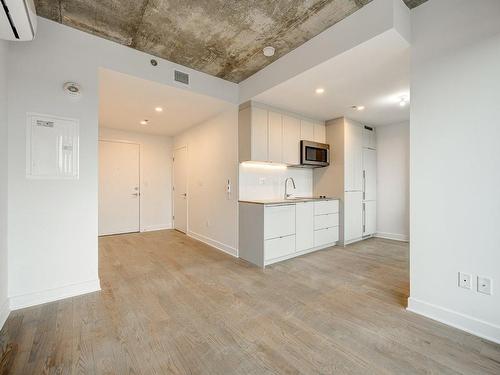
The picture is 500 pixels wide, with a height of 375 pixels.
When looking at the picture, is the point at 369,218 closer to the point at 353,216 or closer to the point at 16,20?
the point at 353,216

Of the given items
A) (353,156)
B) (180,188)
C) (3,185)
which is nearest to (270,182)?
(353,156)

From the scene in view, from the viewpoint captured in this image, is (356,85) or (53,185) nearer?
(53,185)

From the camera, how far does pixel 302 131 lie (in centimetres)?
423

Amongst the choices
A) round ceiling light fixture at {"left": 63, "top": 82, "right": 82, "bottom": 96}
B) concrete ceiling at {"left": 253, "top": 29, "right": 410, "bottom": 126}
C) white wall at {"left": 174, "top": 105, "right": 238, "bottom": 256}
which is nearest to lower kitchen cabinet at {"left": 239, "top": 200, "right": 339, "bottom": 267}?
white wall at {"left": 174, "top": 105, "right": 238, "bottom": 256}

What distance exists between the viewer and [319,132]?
4543mm

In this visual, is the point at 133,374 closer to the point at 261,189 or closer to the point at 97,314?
the point at 97,314

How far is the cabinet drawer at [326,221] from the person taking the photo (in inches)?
156

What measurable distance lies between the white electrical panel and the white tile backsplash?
7.22ft

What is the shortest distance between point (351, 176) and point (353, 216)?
80 cm

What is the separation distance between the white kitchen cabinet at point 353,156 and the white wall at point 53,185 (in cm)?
393

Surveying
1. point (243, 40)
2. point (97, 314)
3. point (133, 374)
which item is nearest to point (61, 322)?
point (97, 314)

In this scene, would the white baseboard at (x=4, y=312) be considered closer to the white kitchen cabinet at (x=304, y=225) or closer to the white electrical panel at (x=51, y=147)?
the white electrical panel at (x=51, y=147)

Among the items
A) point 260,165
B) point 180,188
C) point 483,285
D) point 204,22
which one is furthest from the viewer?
point 180,188

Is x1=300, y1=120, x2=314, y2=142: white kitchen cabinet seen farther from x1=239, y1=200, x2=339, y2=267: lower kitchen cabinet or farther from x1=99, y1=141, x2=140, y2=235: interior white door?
x1=99, y1=141, x2=140, y2=235: interior white door
